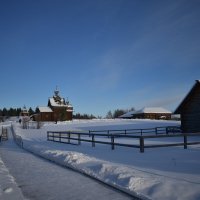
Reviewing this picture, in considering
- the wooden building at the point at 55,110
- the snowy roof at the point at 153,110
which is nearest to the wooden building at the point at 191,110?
the wooden building at the point at 55,110

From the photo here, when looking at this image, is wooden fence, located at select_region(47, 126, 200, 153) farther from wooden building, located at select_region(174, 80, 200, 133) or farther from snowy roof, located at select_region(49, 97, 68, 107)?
snowy roof, located at select_region(49, 97, 68, 107)

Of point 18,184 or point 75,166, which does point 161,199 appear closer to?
point 18,184

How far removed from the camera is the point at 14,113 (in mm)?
183500

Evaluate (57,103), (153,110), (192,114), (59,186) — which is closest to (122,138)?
(192,114)

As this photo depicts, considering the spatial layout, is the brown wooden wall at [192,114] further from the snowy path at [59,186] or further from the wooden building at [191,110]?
the snowy path at [59,186]

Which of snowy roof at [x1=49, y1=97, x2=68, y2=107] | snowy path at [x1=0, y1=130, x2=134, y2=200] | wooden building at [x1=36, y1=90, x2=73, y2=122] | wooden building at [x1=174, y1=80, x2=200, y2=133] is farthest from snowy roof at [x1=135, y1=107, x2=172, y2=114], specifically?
snowy path at [x1=0, y1=130, x2=134, y2=200]

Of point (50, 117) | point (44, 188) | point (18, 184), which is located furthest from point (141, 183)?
point (50, 117)

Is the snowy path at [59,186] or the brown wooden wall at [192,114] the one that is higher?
the brown wooden wall at [192,114]

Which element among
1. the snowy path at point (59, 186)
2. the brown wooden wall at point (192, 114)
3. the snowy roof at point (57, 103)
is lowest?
→ the snowy path at point (59, 186)

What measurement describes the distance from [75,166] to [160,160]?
361cm

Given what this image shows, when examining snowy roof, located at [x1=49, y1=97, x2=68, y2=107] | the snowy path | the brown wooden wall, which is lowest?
the snowy path

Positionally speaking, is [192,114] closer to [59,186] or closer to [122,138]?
[122,138]

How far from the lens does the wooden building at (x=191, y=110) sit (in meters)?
28.8

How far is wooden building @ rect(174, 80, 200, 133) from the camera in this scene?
94.6ft
